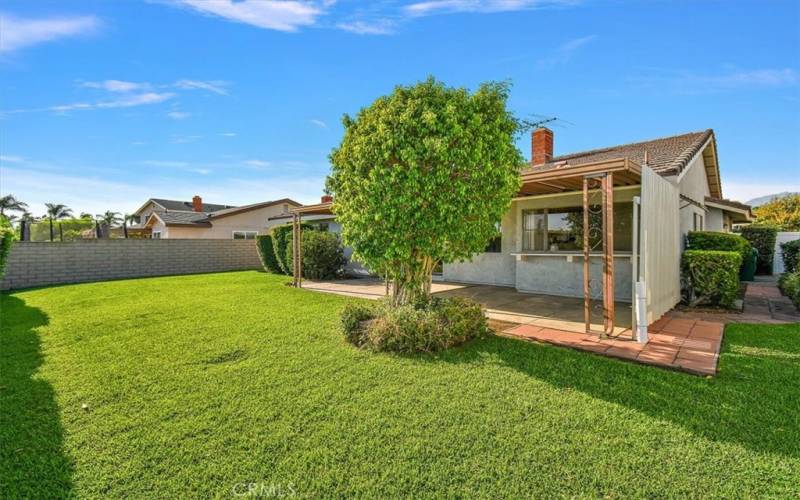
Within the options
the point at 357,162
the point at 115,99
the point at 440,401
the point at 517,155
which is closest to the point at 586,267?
the point at 517,155

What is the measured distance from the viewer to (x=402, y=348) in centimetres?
525

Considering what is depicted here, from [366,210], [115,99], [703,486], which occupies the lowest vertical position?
[703,486]

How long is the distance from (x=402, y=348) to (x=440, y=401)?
1545 mm

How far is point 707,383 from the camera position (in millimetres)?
4012

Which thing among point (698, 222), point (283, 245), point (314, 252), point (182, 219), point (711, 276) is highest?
point (182, 219)

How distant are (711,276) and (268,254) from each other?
15.7 meters

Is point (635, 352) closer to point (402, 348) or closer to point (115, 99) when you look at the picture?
point (402, 348)

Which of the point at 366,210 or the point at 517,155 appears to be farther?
the point at 517,155

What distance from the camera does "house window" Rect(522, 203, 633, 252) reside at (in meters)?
9.11

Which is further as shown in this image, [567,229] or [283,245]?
[283,245]

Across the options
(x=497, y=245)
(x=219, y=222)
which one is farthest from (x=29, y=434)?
(x=219, y=222)

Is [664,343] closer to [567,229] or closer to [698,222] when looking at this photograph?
[567,229]

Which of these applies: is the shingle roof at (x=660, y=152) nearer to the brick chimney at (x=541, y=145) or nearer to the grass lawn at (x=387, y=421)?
the brick chimney at (x=541, y=145)

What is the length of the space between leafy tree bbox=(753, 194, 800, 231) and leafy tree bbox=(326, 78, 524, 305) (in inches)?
1304
